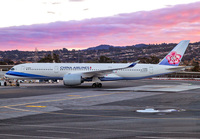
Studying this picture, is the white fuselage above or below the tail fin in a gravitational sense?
below

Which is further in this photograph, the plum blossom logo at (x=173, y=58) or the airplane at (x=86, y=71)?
the plum blossom logo at (x=173, y=58)

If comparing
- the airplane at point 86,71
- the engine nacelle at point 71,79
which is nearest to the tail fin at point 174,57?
the airplane at point 86,71

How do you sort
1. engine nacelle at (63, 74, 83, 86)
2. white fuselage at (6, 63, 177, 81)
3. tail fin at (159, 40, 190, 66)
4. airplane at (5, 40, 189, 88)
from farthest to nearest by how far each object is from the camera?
tail fin at (159, 40, 190, 66)
white fuselage at (6, 63, 177, 81)
airplane at (5, 40, 189, 88)
engine nacelle at (63, 74, 83, 86)

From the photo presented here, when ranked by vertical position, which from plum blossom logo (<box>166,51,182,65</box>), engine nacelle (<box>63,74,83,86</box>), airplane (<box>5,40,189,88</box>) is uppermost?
plum blossom logo (<box>166,51,182,65</box>)

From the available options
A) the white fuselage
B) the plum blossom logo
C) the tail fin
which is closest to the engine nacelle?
the white fuselage

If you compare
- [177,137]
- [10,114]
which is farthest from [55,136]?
[10,114]

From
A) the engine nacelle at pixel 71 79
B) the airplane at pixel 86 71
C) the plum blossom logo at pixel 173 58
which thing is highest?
the plum blossom logo at pixel 173 58

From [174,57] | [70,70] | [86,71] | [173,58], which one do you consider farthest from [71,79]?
[174,57]

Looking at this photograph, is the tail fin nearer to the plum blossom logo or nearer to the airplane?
the plum blossom logo

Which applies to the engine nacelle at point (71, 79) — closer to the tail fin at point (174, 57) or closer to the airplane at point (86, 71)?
the airplane at point (86, 71)

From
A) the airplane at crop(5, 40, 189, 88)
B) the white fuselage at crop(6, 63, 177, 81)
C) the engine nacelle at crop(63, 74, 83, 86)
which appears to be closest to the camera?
the engine nacelle at crop(63, 74, 83, 86)

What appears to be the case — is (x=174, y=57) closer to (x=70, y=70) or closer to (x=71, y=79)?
(x=70, y=70)

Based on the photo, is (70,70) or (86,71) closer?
(70,70)

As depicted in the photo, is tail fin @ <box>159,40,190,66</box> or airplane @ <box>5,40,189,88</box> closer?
airplane @ <box>5,40,189,88</box>
